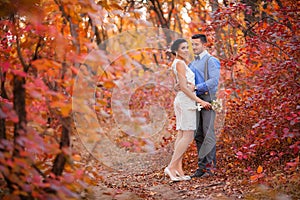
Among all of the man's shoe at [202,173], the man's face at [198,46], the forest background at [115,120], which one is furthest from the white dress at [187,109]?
the forest background at [115,120]

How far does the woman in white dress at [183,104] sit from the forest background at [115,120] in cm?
28

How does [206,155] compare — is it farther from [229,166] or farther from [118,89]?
[118,89]

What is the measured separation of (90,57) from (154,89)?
1078 cm

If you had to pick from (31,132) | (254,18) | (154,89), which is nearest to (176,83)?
(31,132)

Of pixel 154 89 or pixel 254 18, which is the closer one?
pixel 254 18

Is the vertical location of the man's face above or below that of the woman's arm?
above

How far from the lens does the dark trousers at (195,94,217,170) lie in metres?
6.07

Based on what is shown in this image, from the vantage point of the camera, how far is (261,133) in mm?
6086

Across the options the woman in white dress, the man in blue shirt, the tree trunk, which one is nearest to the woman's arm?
the woman in white dress

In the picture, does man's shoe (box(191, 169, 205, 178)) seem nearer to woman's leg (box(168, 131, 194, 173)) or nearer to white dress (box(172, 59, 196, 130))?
woman's leg (box(168, 131, 194, 173))

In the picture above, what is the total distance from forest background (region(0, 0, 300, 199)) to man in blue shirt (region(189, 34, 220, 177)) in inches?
9.2

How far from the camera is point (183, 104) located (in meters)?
6.04

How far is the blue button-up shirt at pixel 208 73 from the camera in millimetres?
5945

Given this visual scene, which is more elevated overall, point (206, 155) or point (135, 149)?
point (206, 155)
